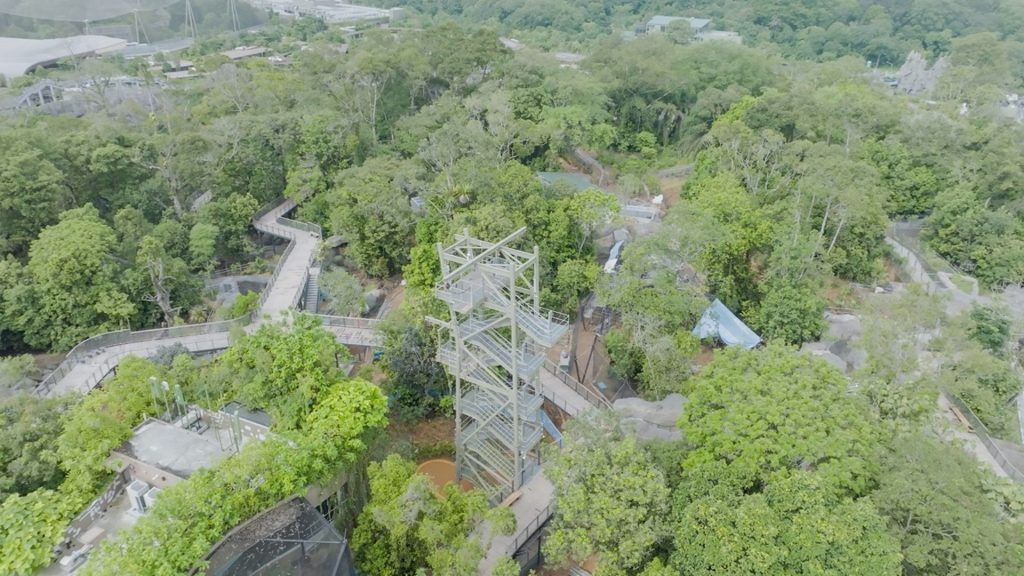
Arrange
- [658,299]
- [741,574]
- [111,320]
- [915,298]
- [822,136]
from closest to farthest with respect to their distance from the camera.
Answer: [741,574] → [915,298] → [658,299] → [111,320] → [822,136]

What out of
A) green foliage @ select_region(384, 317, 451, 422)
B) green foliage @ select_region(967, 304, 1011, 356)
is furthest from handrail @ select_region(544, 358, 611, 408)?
green foliage @ select_region(967, 304, 1011, 356)

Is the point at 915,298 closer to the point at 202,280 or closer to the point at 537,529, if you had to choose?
the point at 537,529

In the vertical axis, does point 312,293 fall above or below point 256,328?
below

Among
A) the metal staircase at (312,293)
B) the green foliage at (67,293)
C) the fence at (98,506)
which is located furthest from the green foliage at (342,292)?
the fence at (98,506)

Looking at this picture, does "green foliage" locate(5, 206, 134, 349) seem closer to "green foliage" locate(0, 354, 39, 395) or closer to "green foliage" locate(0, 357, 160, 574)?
"green foliage" locate(0, 354, 39, 395)

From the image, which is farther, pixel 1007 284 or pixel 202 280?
pixel 1007 284

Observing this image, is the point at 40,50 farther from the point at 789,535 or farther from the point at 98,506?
the point at 789,535

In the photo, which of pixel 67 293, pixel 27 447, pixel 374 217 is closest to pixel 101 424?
pixel 27 447

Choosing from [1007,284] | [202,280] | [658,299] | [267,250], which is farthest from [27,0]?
[1007,284]
